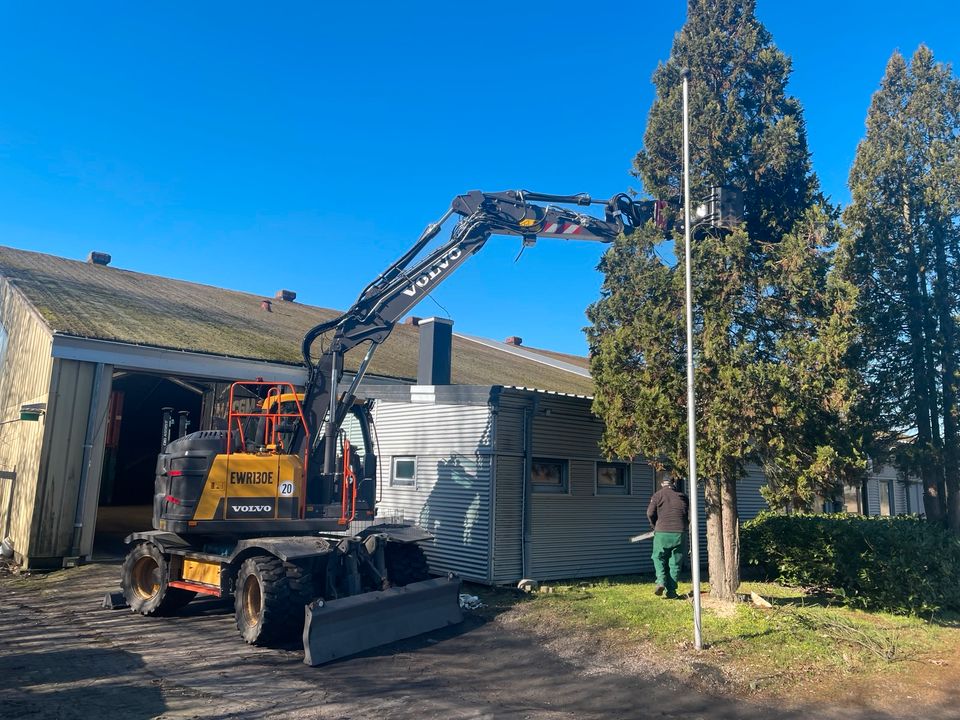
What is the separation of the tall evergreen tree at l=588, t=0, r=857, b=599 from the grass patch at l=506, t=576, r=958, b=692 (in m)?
1.01

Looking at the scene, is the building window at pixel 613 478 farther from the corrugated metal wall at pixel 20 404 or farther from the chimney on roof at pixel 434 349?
the corrugated metal wall at pixel 20 404

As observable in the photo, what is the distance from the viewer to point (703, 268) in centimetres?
1013

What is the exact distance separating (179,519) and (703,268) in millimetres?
7862

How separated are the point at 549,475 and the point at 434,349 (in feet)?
14.3

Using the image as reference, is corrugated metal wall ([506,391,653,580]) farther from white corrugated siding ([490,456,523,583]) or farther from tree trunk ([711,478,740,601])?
tree trunk ([711,478,740,601])

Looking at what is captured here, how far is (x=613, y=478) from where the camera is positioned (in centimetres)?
1366

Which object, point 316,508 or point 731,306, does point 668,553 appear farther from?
point 316,508

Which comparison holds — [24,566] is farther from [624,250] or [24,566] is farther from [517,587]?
[624,250]

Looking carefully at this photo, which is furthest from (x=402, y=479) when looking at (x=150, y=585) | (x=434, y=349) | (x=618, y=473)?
(x=150, y=585)

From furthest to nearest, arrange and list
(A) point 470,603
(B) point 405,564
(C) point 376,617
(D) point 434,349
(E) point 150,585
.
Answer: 1. (D) point 434,349
2. (E) point 150,585
3. (A) point 470,603
4. (B) point 405,564
5. (C) point 376,617

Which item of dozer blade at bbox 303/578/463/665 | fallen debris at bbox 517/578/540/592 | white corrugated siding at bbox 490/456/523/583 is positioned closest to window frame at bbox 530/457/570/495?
white corrugated siding at bbox 490/456/523/583

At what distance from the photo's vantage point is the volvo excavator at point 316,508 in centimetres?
854

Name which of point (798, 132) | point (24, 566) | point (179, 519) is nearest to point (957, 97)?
point (798, 132)

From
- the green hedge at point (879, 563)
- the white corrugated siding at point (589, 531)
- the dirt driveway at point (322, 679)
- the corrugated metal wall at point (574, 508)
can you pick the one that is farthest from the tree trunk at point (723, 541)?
the white corrugated siding at point (589, 531)
